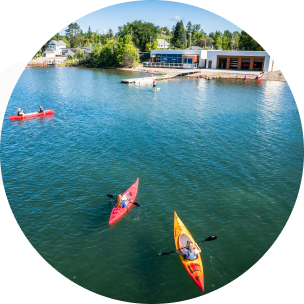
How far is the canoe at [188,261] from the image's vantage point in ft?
50.0

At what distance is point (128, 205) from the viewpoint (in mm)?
21312

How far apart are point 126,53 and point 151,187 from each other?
10189cm

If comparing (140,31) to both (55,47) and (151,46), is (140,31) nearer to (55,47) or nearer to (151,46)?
(151,46)

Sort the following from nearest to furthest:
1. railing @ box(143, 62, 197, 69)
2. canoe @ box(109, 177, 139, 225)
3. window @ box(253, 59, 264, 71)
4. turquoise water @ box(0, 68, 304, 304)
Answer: turquoise water @ box(0, 68, 304, 304)
canoe @ box(109, 177, 139, 225)
window @ box(253, 59, 264, 71)
railing @ box(143, 62, 197, 69)

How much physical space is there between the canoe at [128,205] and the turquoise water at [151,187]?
65 centimetres

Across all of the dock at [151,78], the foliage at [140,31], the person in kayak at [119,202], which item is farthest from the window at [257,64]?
the person in kayak at [119,202]

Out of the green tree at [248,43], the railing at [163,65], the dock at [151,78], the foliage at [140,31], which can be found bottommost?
the dock at [151,78]

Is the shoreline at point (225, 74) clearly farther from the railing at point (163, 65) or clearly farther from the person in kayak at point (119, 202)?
the person in kayak at point (119, 202)

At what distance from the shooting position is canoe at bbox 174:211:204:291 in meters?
15.2

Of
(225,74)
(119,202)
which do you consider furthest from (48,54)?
(119,202)

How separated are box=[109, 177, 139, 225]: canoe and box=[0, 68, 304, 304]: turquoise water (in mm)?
650

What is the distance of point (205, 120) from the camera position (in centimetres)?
4362

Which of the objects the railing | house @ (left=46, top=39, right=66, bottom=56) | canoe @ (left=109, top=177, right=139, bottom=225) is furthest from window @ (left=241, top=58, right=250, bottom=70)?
house @ (left=46, top=39, right=66, bottom=56)

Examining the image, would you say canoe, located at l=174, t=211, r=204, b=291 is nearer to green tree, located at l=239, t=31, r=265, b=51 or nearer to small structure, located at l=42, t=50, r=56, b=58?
green tree, located at l=239, t=31, r=265, b=51
